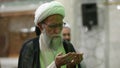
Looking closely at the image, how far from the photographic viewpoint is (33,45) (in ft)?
5.58

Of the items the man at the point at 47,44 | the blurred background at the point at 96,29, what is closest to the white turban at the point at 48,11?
the man at the point at 47,44

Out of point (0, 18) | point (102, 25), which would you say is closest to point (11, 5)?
point (0, 18)

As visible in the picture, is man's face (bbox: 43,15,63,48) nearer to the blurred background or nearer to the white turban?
the white turban

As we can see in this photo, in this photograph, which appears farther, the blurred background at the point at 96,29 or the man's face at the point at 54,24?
the blurred background at the point at 96,29

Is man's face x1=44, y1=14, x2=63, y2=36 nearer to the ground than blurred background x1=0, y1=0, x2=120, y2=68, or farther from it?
farther from it

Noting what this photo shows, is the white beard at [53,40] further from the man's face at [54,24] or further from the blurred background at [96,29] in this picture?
the blurred background at [96,29]

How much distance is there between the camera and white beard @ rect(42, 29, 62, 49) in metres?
1.67

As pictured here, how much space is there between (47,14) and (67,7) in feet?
7.62

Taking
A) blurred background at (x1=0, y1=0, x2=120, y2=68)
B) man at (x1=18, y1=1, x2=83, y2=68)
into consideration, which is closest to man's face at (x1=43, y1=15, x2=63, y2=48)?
man at (x1=18, y1=1, x2=83, y2=68)

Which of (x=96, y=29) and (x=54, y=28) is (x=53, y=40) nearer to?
(x=54, y=28)

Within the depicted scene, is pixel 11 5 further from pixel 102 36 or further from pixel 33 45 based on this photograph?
pixel 33 45

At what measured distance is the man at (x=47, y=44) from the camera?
1.63 m

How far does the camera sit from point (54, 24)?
1.63 meters

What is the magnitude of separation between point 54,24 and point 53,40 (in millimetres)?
90
